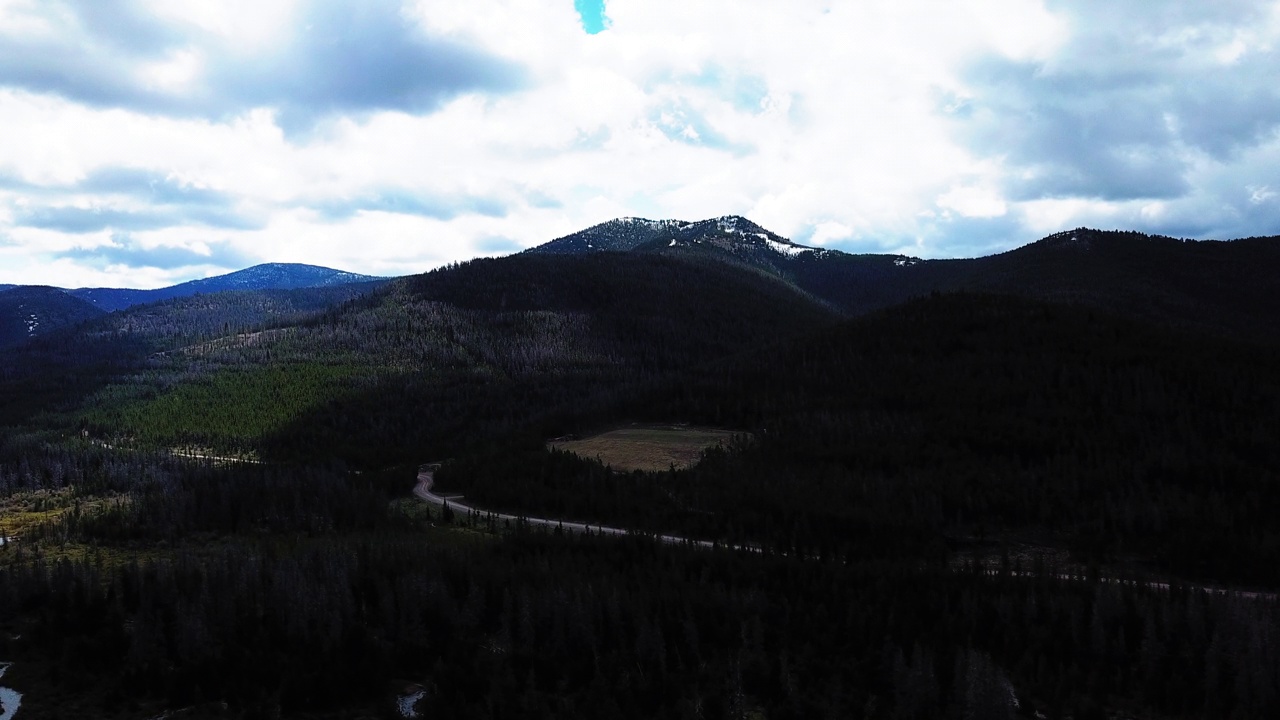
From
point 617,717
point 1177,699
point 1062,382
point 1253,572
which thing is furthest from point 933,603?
point 1062,382

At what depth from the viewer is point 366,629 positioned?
84812mm

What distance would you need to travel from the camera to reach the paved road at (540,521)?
4828 inches

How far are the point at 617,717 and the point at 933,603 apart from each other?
39.8m

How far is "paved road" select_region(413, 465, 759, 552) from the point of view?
122644 millimetres

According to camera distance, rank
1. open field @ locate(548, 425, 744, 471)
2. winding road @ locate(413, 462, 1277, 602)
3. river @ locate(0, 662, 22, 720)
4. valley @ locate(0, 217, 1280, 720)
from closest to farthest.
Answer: river @ locate(0, 662, 22, 720) < valley @ locate(0, 217, 1280, 720) < winding road @ locate(413, 462, 1277, 602) < open field @ locate(548, 425, 744, 471)

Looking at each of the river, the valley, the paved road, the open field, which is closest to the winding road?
the paved road

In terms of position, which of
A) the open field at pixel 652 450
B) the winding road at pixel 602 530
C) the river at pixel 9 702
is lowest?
the river at pixel 9 702

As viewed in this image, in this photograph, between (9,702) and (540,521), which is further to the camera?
(540,521)

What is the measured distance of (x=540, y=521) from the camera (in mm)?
142875

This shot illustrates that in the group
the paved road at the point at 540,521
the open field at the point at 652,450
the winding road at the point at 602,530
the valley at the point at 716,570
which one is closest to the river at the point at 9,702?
the valley at the point at 716,570

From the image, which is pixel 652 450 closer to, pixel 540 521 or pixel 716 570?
pixel 540 521

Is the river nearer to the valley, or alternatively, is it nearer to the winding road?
the valley

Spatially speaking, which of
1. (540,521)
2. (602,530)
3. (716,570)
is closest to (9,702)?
(716,570)

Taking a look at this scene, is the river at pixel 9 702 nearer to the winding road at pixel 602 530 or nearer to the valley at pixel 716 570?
the valley at pixel 716 570
